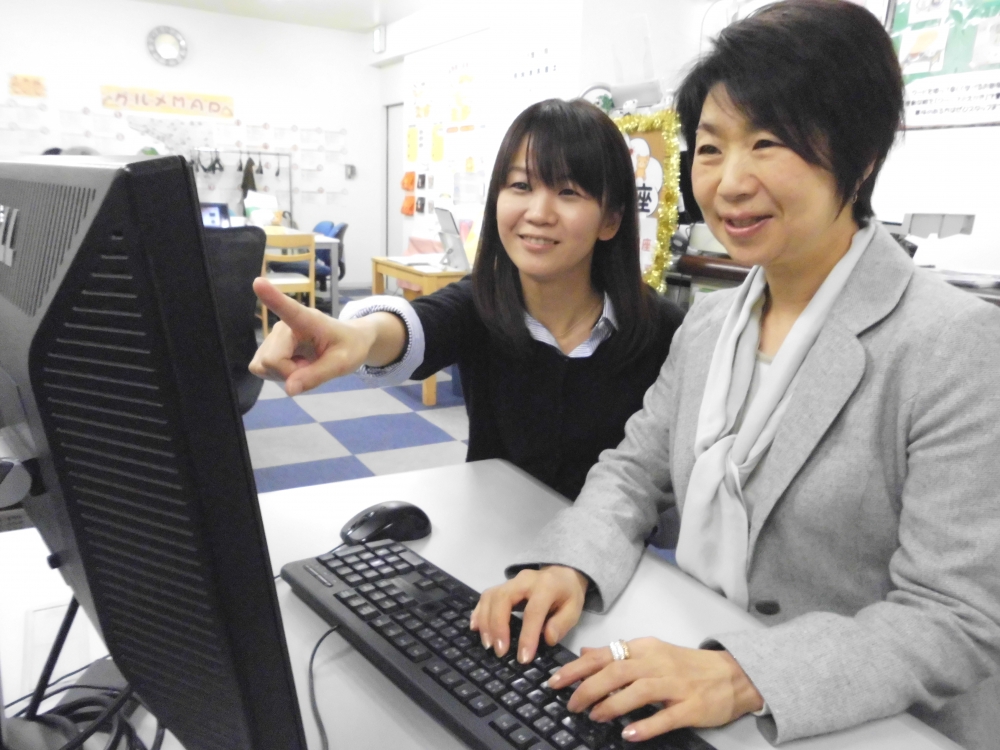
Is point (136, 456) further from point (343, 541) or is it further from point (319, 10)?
point (319, 10)

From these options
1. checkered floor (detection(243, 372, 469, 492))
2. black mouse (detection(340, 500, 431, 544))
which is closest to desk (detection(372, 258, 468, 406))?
checkered floor (detection(243, 372, 469, 492))

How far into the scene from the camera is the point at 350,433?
3.39m

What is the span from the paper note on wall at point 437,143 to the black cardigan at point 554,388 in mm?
5206

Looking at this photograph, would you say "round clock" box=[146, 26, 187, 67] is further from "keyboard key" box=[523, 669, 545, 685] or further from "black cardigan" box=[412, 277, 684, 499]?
"keyboard key" box=[523, 669, 545, 685]

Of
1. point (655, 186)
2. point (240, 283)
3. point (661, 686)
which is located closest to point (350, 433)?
point (240, 283)

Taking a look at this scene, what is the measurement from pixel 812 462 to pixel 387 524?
495 millimetres

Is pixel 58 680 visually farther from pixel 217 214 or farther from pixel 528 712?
pixel 217 214

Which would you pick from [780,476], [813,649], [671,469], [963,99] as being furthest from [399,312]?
[963,99]

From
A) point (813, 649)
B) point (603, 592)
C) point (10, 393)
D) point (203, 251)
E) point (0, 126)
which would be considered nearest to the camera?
point (203, 251)

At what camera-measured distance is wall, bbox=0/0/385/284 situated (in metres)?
5.95

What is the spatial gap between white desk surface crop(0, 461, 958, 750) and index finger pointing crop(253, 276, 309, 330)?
0.97ft

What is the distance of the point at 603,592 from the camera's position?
0.75 meters

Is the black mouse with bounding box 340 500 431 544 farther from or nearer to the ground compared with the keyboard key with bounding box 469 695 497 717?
nearer to the ground

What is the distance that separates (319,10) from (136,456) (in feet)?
22.7
